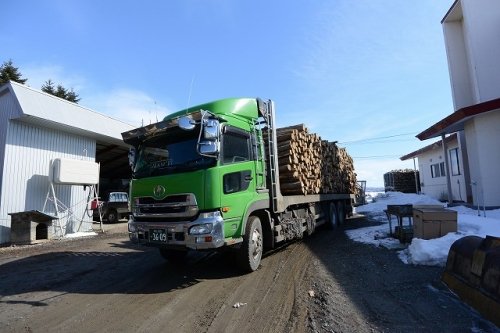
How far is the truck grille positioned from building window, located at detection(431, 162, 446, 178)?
66.6ft

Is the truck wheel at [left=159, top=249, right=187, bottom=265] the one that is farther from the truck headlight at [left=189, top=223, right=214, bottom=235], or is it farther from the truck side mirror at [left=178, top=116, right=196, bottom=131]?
the truck side mirror at [left=178, top=116, right=196, bottom=131]

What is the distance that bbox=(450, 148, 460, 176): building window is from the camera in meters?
17.8

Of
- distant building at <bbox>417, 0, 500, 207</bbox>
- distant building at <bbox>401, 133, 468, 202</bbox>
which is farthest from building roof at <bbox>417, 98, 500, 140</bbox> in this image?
distant building at <bbox>401, 133, 468, 202</bbox>

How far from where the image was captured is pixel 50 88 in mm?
35531

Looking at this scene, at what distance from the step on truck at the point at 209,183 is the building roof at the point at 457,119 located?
29.7ft

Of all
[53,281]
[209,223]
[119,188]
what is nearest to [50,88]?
[119,188]

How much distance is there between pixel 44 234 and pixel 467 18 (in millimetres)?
19268

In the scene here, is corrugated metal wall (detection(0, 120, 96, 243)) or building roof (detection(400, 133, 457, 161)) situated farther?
building roof (detection(400, 133, 457, 161))

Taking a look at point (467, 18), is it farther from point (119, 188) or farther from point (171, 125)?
point (119, 188)

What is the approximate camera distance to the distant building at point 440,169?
56.9 ft

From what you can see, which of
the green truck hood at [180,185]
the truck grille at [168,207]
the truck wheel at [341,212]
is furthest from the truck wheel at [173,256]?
the truck wheel at [341,212]

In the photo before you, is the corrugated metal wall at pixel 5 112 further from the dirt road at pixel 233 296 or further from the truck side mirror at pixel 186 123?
the truck side mirror at pixel 186 123

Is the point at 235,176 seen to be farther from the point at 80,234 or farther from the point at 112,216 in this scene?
the point at 112,216

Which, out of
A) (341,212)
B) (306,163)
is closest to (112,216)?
(341,212)
